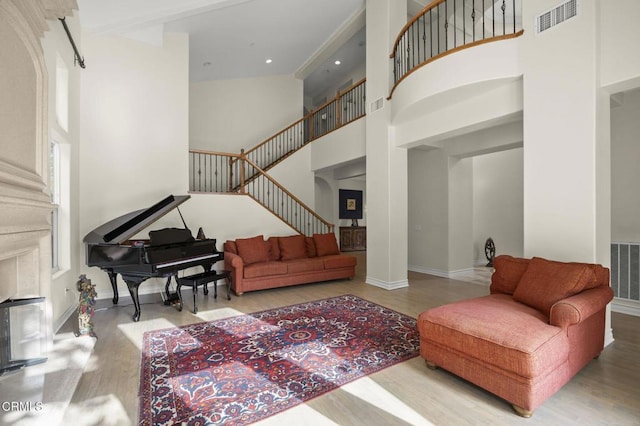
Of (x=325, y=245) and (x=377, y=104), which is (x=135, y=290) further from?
(x=377, y=104)

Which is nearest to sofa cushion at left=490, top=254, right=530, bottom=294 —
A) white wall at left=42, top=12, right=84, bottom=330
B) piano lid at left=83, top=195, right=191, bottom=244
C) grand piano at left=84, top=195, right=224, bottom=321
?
grand piano at left=84, top=195, right=224, bottom=321

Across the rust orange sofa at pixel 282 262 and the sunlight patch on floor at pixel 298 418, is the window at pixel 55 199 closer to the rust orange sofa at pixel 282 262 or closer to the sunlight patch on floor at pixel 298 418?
the rust orange sofa at pixel 282 262

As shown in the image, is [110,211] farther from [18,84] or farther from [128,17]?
[18,84]

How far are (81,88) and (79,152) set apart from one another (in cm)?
104

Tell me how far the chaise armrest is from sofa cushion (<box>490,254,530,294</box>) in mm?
636

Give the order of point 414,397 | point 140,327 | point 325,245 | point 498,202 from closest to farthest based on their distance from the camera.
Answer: point 414,397 < point 140,327 < point 325,245 < point 498,202

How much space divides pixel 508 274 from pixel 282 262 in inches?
143

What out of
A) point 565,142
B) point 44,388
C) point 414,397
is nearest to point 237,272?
point 44,388

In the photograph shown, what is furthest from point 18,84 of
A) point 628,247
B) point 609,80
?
point 628,247

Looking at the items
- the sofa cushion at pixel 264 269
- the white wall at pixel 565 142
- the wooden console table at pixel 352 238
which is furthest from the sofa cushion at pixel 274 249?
the wooden console table at pixel 352 238

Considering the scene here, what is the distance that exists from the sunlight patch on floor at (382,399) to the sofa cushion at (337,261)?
3.43m

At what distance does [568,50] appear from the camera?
3.04 meters

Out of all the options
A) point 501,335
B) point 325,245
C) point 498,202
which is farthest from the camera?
point 498,202

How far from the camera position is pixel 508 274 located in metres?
3.10
